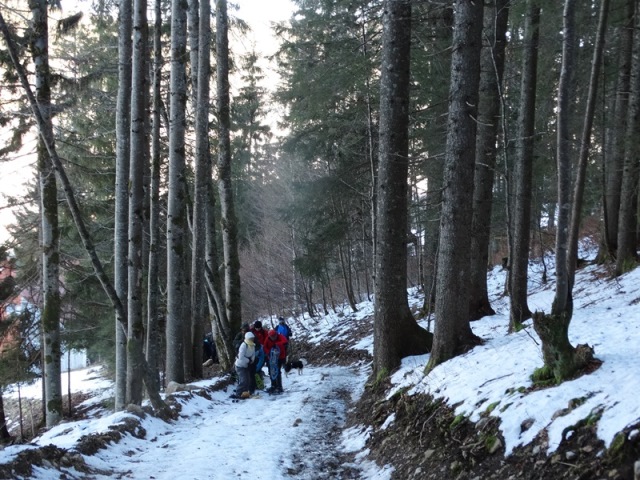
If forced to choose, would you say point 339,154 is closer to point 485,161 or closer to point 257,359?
point 485,161

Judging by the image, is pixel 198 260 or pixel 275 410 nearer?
pixel 275 410

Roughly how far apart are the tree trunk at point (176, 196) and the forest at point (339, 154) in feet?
0.14

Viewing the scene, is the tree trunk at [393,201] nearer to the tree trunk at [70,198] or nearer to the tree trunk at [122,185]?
the tree trunk at [70,198]

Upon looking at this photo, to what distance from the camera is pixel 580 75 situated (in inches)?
524

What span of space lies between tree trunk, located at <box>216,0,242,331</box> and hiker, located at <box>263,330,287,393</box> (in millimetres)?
2036

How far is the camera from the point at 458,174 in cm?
752

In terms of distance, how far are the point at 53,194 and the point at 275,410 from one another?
21.2 ft

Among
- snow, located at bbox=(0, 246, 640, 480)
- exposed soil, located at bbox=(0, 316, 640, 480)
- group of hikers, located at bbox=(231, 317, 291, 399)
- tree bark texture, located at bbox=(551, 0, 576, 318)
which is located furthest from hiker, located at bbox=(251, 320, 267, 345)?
tree bark texture, located at bbox=(551, 0, 576, 318)

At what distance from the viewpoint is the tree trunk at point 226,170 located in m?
13.4

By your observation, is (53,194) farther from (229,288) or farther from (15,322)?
(15,322)

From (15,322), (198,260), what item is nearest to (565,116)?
(198,260)

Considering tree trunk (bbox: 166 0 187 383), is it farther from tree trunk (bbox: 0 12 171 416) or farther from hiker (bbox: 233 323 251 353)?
tree trunk (bbox: 0 12 171 416)

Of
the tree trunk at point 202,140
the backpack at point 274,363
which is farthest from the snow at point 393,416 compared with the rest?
the tree trunk at point 202,140

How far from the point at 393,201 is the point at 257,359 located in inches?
194
